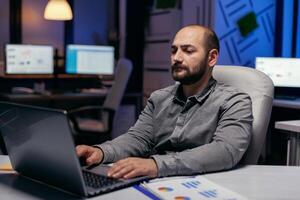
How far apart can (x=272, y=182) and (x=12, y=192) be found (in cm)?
73

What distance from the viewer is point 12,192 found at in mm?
1201

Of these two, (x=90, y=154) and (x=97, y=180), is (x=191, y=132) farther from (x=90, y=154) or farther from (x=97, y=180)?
(x=97, y=180)

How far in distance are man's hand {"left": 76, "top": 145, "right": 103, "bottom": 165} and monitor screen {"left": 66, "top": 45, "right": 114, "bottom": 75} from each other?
11.3ft

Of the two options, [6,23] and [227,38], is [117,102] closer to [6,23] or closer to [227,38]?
[227,38]

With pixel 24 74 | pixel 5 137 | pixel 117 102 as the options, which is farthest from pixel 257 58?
pixel 5 137

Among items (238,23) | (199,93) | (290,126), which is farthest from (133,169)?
(238,23)

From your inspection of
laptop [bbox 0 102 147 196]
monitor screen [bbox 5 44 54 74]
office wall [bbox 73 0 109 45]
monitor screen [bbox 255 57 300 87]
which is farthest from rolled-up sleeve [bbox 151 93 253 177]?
office wall [bbox 73 0 109 45]

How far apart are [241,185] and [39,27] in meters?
4.42

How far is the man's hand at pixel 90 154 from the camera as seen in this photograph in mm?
1479

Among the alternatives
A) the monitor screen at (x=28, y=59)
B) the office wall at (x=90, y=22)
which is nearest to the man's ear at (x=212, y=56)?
the monitor screen at (x=28, y=59)

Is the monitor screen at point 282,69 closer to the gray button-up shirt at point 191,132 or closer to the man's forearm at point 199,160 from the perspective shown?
the gray button-up shirt at point 191,132

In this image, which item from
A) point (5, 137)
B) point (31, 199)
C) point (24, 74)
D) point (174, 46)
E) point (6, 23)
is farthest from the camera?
point (6, 23)

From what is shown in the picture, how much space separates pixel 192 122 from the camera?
171 cm

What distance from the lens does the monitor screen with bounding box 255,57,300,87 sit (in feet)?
13.3
